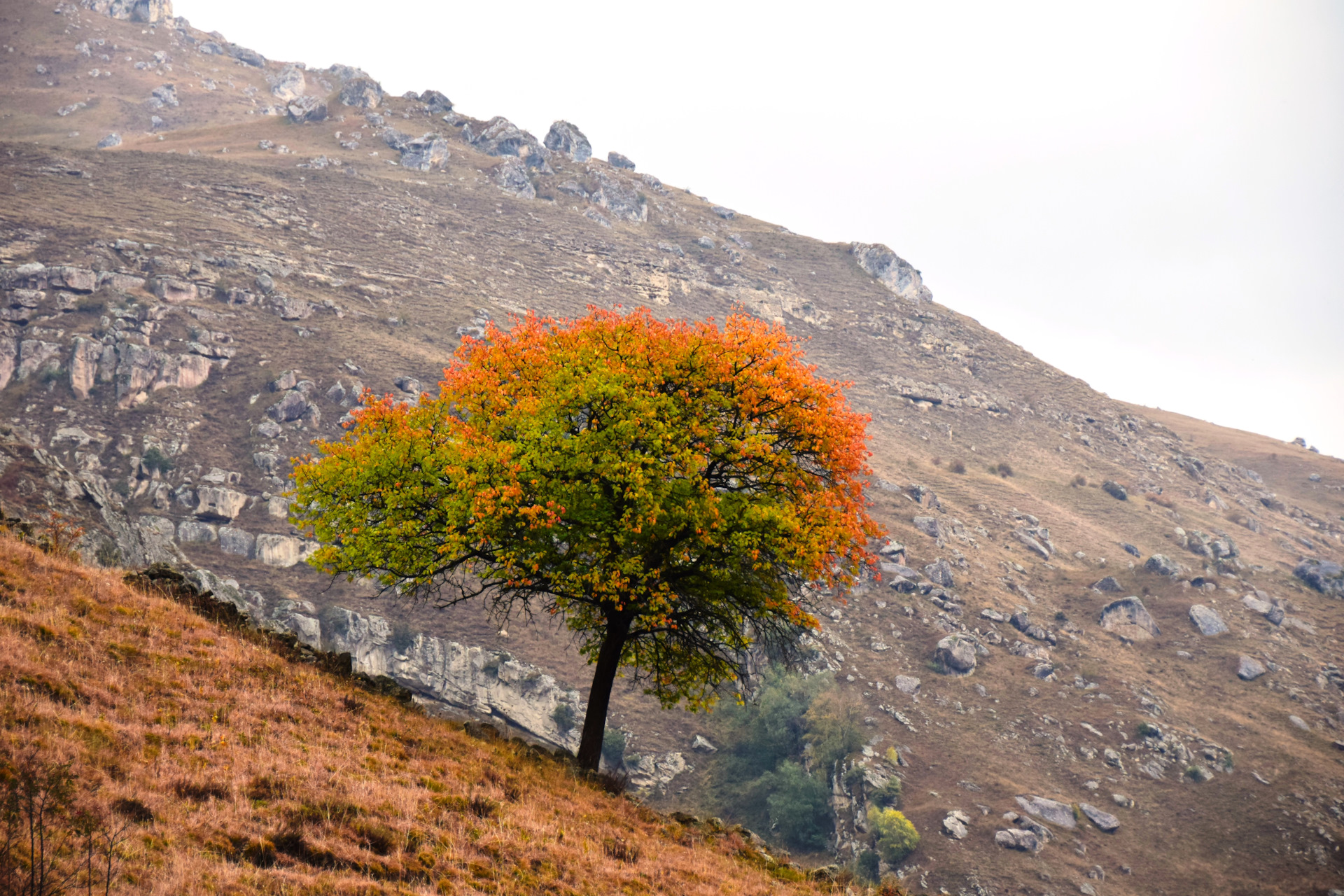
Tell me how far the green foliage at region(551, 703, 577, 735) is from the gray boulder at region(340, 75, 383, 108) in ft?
485

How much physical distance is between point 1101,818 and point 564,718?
3456cm

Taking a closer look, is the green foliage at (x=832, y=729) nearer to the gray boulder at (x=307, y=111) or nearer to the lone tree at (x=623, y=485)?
the lone tree at (x=623, y=485)

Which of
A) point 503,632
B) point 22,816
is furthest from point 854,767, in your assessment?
point 22,816

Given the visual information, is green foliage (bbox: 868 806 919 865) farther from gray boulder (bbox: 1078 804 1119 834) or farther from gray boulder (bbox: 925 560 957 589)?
gray boulder (bbox: 925 560 957 589)

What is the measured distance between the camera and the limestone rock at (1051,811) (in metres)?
41.2

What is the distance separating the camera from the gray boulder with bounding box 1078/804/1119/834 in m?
41.1

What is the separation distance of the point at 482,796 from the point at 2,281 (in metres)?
73.8

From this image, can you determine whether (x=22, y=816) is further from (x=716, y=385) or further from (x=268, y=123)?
(x=268, y=123)

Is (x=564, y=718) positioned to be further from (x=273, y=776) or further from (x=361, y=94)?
(x=361, y=94)

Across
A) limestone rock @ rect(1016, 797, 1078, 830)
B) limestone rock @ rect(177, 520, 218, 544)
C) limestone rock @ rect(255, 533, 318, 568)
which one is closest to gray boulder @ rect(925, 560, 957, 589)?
limestone rock @ rect(1016, 797, 1078, 830)

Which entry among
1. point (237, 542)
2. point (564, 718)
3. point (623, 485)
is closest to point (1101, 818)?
point (564, 718)

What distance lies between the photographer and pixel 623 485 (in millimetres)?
15891

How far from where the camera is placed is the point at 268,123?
449 feet

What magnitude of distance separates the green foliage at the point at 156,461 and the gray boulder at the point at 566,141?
141474 millimetres
